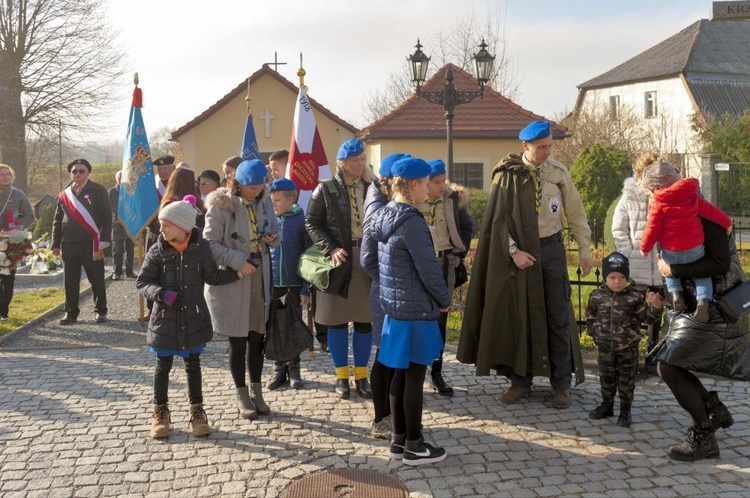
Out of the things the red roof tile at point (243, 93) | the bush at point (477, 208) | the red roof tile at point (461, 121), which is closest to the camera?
the bush at point (477, 208)

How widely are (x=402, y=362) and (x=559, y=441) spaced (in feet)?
4.25

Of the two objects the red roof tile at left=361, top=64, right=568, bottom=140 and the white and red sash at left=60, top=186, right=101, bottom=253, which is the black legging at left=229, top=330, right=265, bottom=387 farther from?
the red roof tile at left=361, top=64, right=568, bottom=140

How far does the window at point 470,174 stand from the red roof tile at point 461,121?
40.4 inches

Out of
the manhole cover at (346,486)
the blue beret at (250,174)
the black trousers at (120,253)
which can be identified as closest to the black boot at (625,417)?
the manhole cover at (346,486)

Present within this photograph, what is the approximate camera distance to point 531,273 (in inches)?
222

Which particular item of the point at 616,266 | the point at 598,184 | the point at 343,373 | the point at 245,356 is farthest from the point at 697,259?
the point at 598,184

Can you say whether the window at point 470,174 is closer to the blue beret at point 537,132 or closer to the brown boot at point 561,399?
the blue beret at point 537,132

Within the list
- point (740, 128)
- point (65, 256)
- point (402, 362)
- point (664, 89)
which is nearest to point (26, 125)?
point (65, 256)

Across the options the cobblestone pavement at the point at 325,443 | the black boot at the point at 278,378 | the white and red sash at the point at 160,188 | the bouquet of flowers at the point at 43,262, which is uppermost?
the white and red sash at the point at 160,188

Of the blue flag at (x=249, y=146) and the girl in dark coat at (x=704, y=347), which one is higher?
the blue flag at (x=249, y=146)

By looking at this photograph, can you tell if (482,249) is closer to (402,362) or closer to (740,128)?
(402,362)

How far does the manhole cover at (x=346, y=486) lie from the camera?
4.17 metres

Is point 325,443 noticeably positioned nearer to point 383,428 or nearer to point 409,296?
point 383,428

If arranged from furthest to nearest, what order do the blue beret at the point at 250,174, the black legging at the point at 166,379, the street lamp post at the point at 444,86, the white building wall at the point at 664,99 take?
the white building wall at the point at 664,99
the street lamp post at the point at 444,86
the blue beret at the point at 250,174
the black legging at the point at 166,379
